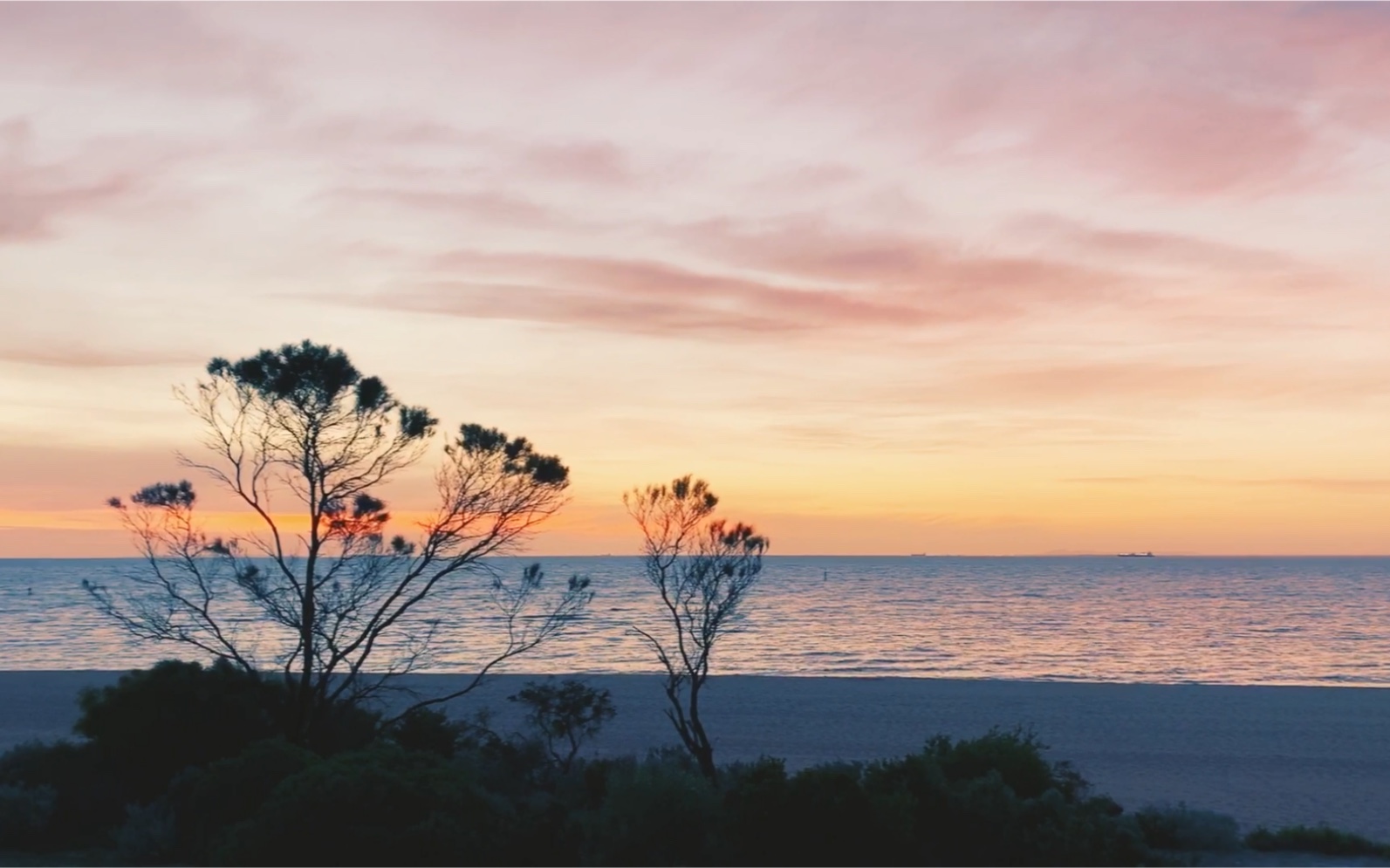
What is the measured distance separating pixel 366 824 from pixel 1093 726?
70.9 feet

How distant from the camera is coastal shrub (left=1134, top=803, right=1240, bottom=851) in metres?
13.4

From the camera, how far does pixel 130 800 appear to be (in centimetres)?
1403

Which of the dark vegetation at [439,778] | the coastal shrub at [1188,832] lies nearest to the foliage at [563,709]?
the dark vegetation at [439,778]

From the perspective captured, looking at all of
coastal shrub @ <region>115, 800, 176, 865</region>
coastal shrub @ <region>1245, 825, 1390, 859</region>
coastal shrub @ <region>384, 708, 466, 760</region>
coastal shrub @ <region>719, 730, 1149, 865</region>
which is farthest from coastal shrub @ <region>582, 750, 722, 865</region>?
coastal shrub @ <region>1245, 825, 1390, 859</region>

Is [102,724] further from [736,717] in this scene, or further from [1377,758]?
[1377,758]

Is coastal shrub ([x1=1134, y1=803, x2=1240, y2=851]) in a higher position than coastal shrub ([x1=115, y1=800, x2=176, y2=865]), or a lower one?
lower

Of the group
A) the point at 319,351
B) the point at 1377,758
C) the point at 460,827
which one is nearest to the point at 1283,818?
the point at 1377,758

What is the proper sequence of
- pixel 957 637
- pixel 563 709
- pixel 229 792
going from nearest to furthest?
pixel 229 792, pixel 563 709, pixel 957 637

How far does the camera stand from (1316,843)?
14117mm

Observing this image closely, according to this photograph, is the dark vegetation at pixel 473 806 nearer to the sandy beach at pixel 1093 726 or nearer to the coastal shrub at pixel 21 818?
the coastal shrub at pixel 21 818

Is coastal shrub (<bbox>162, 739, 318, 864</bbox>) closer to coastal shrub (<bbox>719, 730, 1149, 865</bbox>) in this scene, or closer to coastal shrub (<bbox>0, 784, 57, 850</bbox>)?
coastal shrub (<bbox>0, 784, 57, 850</bbox>)

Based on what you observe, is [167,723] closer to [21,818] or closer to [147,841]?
[21,818]

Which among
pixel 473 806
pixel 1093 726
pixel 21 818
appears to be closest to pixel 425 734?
pixel 21 818

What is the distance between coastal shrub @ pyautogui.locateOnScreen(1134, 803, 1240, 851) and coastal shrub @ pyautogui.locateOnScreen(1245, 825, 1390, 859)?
88 centimetres
